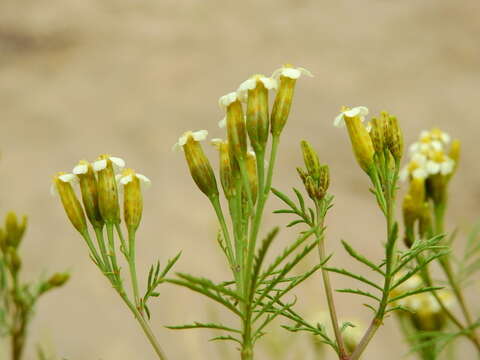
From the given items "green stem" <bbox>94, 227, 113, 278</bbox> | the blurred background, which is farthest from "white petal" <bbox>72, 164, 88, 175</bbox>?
the blurred background

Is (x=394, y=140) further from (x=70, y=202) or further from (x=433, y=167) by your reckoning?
(x=433, y=167)

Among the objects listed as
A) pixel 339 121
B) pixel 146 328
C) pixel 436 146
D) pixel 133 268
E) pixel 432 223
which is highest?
pixel 436 146

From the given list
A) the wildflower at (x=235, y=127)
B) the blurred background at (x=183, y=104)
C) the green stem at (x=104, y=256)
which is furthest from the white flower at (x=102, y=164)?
the blurred background at (x=183, y=104)

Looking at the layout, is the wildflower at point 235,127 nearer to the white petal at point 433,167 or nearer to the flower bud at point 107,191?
the flower bud at point 107,191

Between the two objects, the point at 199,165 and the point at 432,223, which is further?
the point at 432,223

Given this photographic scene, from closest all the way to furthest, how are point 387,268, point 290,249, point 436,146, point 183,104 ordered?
point 290,249, point 387,268, point 436,146, point 183,104

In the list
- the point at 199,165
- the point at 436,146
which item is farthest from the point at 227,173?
the point at 436,146

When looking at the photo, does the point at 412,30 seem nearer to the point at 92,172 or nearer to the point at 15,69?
the point at 15,69
